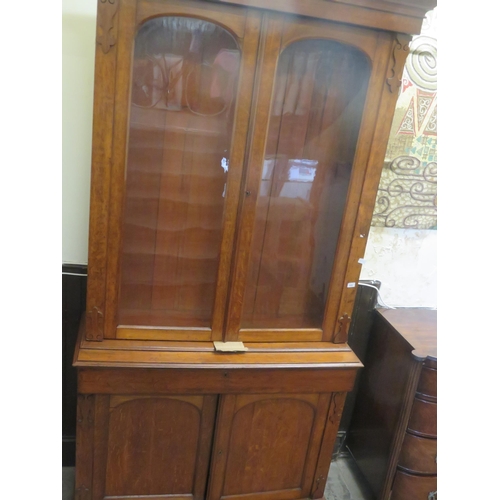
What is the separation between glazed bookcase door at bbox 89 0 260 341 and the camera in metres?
1.13

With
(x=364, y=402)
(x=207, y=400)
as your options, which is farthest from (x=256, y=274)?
(x=364, y=402)

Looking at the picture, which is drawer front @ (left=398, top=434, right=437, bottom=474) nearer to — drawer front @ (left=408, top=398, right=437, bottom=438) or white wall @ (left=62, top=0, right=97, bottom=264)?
drawer front @ (left=408, top=398, right=437, bottom=438)

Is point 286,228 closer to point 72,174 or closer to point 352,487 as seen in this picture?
point 72,174

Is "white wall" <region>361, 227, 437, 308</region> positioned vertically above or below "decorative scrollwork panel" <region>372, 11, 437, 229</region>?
below

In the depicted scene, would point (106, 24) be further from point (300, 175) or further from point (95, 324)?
point (95, 324)

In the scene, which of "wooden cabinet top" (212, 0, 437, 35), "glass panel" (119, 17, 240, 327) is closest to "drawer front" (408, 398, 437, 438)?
"glass panel" (119, 17, 240, 327)

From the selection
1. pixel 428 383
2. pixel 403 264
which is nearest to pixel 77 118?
pixel 403 264

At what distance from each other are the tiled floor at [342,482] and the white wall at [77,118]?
0.87 m

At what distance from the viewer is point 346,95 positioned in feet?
4.24

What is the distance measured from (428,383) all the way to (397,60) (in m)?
1.08

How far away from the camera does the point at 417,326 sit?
1693 millimetres

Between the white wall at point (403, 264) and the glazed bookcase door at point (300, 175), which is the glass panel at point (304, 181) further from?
the white wall at point (403, 264)

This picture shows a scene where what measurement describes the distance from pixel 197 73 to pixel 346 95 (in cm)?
45

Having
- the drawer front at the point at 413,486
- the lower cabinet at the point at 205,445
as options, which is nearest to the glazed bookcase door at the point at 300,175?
the lower cabinet at the point at 205,445
